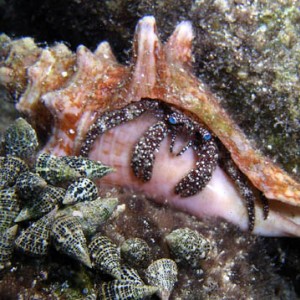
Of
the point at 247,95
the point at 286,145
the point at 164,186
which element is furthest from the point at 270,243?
the point at 247,95

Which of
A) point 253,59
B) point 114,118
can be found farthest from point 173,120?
point 253,59

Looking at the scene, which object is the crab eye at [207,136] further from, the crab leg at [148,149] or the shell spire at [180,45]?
the shell spire at [180,45]

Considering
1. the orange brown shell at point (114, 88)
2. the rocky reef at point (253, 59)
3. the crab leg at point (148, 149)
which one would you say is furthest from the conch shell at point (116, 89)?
the crab leg at point (148, 149)

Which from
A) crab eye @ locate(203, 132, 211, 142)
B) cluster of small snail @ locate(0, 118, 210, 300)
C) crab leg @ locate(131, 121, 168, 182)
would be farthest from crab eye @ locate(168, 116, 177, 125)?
cluster of small snail @ locate(0, 118, 210, 300)

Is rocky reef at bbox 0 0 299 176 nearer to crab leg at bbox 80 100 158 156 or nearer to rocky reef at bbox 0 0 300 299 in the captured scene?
rocky reef at bbox 0 0 300 299

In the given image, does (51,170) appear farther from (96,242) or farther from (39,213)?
(96,242)

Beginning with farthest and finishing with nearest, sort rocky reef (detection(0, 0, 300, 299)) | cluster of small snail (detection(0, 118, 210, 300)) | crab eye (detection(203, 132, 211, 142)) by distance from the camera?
1. crab eye (detection(203, 132, 211, 142))
2. rocky reef (detection(0, 0, 300, 299))
3. cluster of small snail (detection(0, 118, 210, 300))
